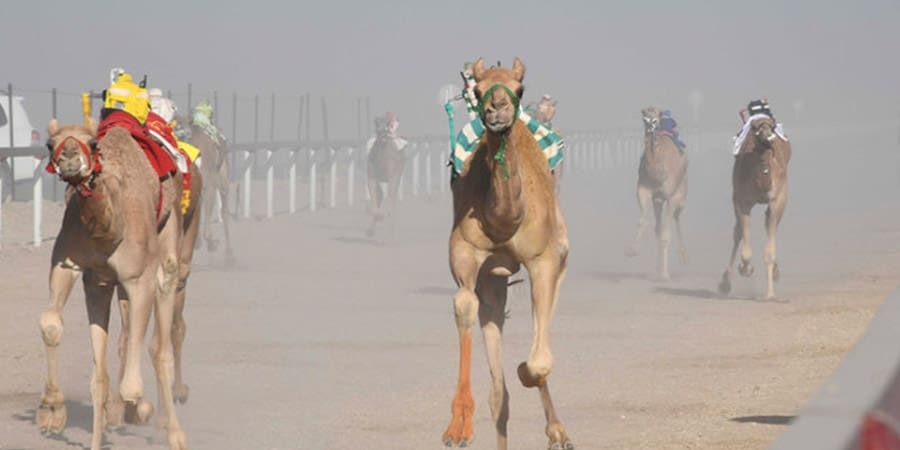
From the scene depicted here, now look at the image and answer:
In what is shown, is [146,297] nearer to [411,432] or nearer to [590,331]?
[411,432]

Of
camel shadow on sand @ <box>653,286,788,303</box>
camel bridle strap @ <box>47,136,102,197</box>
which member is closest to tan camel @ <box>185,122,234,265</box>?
camel shadow on sand @ <box>653,286,788,303</box>

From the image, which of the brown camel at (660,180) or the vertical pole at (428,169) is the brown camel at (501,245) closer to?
the brown camel at (660,180)

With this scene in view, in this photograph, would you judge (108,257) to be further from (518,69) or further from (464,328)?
(518,69)

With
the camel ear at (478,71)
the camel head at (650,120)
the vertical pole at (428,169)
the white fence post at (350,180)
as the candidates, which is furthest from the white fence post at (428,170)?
the camel ear at (478,71)

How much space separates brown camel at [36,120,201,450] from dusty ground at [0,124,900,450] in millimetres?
569

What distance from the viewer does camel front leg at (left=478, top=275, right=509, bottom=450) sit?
859cm

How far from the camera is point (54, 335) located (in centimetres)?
891

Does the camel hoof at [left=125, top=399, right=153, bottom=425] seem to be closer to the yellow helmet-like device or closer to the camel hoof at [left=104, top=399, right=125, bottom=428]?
the camel hoof at [left=104, top=399, right=125, bottom=428]

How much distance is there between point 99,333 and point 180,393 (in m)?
2.13

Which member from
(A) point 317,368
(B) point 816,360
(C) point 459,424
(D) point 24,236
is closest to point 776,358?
(B) point 816,360

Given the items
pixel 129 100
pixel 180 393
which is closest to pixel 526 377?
pixel 129 100

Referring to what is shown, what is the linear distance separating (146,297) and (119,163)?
0.65 meters

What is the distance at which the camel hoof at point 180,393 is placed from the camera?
11.1 meters

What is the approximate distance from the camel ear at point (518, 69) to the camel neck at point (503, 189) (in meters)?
0.25
